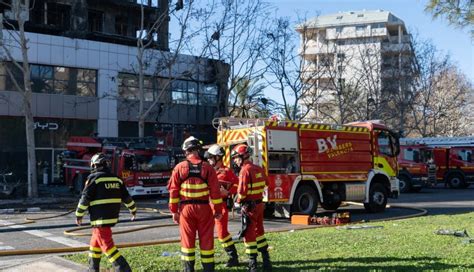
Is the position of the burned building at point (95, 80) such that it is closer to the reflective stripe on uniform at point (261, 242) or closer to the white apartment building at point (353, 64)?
the white apartment building at point (353, 64)

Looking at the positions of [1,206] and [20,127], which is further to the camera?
[20,127]

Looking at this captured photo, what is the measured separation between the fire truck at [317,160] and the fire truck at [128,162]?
6802 mm

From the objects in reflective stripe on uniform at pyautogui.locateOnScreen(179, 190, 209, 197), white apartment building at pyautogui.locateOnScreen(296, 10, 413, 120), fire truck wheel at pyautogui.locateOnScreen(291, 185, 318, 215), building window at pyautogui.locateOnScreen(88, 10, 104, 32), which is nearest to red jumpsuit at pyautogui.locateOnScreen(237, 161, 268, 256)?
reflective stripe on uniform at pyautogui.locateOnScreen(179, 190, 209, 197)

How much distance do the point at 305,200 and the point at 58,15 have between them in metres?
24.5

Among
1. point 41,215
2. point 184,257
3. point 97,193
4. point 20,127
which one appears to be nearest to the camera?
point 184,257

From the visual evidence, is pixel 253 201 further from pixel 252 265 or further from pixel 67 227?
pixel 67 227

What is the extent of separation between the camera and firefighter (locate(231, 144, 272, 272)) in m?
7.43

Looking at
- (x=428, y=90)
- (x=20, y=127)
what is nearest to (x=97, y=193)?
(x=20, y=127)

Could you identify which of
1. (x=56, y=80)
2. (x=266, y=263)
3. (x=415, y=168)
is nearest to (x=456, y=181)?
(x=415, y=168)

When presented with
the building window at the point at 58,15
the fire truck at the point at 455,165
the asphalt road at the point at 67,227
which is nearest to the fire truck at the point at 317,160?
the asphalt road at the point at 67,227

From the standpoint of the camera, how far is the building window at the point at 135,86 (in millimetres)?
33594

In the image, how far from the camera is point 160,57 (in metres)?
35.0

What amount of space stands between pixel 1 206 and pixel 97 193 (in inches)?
576

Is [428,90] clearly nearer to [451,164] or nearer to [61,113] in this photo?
[451,164]
